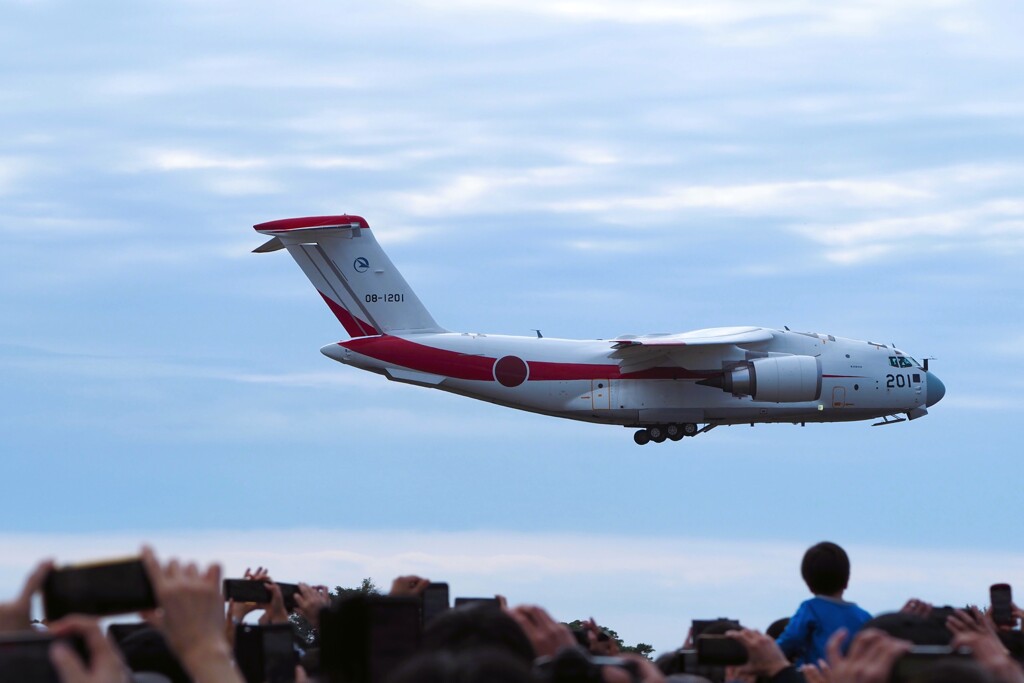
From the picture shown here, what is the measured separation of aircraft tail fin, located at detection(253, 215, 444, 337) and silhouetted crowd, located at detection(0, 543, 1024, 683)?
40036 millimetres

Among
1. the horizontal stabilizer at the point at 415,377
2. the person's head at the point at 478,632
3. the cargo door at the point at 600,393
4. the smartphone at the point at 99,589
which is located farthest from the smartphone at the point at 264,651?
the cargo door at the point at 600,393

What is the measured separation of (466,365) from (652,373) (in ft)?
17.7

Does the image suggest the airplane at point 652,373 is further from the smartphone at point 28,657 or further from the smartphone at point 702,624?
the smartphone at point 28,657

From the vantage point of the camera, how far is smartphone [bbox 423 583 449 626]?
7.32 metres

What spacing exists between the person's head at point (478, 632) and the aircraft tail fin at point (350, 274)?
4196 centimetres

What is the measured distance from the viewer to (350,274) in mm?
47594

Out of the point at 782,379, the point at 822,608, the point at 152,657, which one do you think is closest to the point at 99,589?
the point at 152,657

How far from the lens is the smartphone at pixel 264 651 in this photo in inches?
243

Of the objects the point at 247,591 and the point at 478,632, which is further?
the point at 247,591

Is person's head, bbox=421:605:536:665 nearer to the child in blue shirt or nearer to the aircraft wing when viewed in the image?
the child in blue shirt

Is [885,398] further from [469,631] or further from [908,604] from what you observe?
[469,631]

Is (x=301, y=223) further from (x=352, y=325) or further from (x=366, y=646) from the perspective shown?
(x=366, y=646)

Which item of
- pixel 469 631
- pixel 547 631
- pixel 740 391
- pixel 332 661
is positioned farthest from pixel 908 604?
pixel 740 391

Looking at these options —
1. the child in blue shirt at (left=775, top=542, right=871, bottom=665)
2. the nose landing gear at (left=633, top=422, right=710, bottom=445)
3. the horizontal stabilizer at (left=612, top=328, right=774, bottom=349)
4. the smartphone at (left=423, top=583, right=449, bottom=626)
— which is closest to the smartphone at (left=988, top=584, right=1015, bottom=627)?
the child in blue shirt at (left=775, top=542, right=871, bottom=665)
